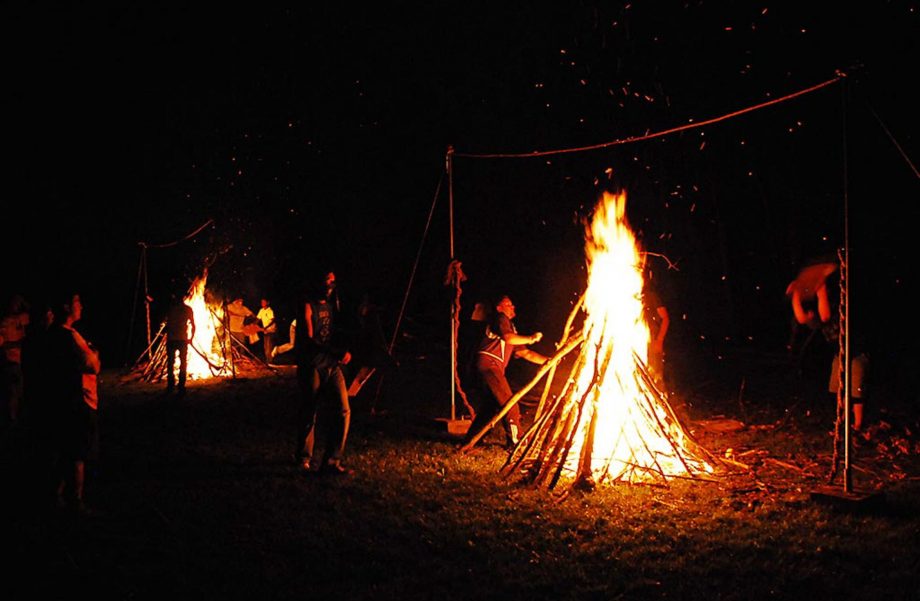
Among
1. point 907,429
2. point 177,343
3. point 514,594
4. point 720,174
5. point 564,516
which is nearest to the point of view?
point 514,594

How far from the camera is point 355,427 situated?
10773 millimetres

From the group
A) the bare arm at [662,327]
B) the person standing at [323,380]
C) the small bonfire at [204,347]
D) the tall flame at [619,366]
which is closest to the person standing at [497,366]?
the tall flame at [619,366]

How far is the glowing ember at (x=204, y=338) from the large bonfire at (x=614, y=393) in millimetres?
10556

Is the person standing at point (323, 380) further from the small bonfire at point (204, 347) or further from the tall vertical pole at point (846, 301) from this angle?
the small bonfire at point (204, 347)

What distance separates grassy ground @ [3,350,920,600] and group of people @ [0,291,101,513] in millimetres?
388

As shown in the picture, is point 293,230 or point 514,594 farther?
point 293,230

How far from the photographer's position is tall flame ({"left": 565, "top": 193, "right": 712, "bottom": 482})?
816 cm

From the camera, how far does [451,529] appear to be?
6133mm

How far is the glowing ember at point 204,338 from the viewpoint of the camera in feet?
55.7

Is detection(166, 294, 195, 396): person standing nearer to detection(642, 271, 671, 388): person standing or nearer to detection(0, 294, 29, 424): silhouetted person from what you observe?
detection(0, 294, 29, 424): silhouetted person

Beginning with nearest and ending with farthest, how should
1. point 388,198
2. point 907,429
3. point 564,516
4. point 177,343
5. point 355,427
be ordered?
point 564,516 → point 907,429 → point 355,427 → point 177,343 → point 388,198

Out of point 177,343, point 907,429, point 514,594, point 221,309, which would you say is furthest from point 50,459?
point 221,309

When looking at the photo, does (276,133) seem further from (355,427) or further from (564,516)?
(564,516)

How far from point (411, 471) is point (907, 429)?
20.5 feet
